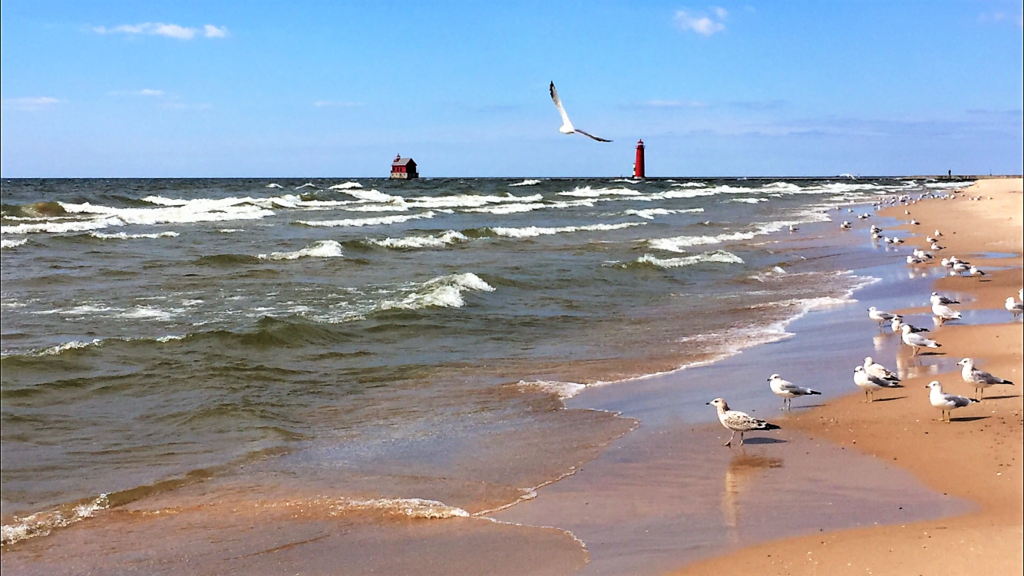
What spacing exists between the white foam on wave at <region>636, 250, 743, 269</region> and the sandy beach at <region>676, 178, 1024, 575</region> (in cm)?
994

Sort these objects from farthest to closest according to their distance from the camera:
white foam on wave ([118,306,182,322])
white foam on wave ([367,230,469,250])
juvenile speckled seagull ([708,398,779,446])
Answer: white foam on wave ([367,230,469,250]), white foam on wave ([118,306,182,322]), juvenile speckled seagull ([708,398,779,446])

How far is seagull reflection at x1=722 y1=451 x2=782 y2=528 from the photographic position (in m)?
5.80

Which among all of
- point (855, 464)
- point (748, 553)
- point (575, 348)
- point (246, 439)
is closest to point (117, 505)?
point (246, 439)

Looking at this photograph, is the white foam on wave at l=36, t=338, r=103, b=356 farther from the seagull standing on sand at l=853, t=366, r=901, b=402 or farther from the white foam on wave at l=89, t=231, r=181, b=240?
the white foam on wave at l=89, t=231, r=181, b=240

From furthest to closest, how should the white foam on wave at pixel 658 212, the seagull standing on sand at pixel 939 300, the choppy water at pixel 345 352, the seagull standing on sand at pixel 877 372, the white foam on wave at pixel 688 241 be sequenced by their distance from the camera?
the white foam on wave at pixel 658 212 → the white foam on wave at pixel 688 241 → the seagull standing on sand at pixel 939 300 → the seagull standing on sand at pixel 877 372 → the choppy water at pixel 345 352

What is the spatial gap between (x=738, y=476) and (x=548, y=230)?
92.0ft

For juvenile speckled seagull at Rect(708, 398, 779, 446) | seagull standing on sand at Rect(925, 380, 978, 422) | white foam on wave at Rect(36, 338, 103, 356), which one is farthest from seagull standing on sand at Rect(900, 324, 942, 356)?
white foam on wave at Rect(36, 338, 103, 356)

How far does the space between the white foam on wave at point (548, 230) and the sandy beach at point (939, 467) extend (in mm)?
21218

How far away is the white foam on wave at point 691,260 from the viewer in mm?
21531

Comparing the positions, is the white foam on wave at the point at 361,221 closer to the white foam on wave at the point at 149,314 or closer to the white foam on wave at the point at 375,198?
the white foam on wave at the point at 375,198

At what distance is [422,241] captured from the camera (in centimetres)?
2806

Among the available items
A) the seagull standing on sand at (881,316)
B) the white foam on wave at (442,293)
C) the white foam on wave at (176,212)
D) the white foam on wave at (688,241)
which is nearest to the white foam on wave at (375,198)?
the white foam on wave at (176,212)

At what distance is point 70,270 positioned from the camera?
753 inches

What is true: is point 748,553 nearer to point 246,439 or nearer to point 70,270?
point 246,439
